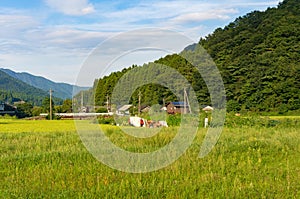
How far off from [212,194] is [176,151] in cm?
378

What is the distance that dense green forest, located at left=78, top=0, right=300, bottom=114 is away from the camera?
43.4 meters

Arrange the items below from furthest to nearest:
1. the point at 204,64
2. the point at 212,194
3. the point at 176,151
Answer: the point at 204,64, the point at 176,151, the point at 212,194

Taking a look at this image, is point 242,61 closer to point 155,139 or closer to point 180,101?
point 180,101

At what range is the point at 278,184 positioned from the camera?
21.9ft

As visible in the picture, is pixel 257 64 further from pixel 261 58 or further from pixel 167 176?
pixel 167 176

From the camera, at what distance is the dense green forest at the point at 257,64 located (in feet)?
142

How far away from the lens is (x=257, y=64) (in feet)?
159

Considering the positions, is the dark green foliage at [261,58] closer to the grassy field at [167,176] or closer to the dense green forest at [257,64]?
the dense green forest at [257,64]

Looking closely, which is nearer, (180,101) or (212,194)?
(212,194)

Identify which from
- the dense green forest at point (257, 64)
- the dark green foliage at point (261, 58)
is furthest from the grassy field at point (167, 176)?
the dark green foliage at point (261, 58)

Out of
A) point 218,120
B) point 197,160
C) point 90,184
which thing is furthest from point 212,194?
point 218,120

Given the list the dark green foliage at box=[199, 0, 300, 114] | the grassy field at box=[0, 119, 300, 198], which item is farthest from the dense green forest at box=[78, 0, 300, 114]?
the grassy field at box=[0, 119, 300, 198]

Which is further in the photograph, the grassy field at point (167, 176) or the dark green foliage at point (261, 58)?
the dark green foliage at point (261, 58)

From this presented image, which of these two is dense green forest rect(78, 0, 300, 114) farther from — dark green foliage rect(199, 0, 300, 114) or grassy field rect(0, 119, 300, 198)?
grassy field rect(0, 119, 300, 198)
